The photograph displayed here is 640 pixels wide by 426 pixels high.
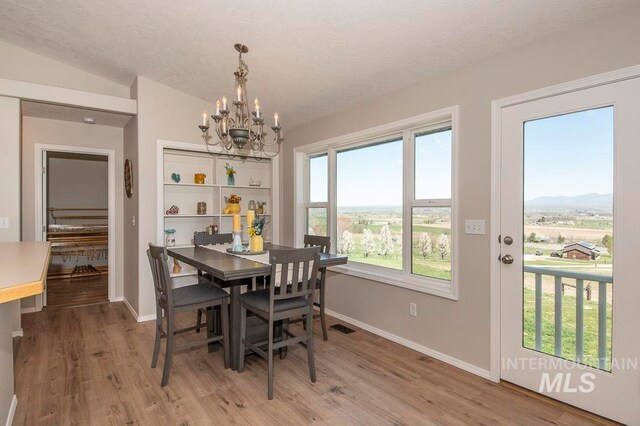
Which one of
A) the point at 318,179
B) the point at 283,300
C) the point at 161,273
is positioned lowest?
the point at 283,300

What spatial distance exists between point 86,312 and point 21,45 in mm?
3034

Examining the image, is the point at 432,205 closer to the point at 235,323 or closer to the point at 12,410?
the point at 235,323

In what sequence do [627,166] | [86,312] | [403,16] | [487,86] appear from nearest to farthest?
[627,166], [403,16], [487,86], [86,312]

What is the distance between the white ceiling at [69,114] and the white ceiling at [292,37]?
48 cm

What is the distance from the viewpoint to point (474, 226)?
103 inches

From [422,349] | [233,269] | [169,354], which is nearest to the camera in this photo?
[233,269]

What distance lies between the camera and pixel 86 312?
420 centimetres

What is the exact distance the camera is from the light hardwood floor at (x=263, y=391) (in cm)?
208

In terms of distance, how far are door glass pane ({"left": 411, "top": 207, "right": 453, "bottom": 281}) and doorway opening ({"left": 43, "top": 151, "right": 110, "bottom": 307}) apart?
5398mm

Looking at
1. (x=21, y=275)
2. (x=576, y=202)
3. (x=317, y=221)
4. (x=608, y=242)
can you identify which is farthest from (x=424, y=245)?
(x=21, y=275)

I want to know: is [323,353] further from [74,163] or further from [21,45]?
[74,163]

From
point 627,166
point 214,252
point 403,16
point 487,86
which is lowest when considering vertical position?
point 214,252

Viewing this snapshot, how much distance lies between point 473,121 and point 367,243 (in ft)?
5.58

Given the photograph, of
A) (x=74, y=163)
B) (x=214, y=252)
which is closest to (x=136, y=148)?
(x=214, y=252)
